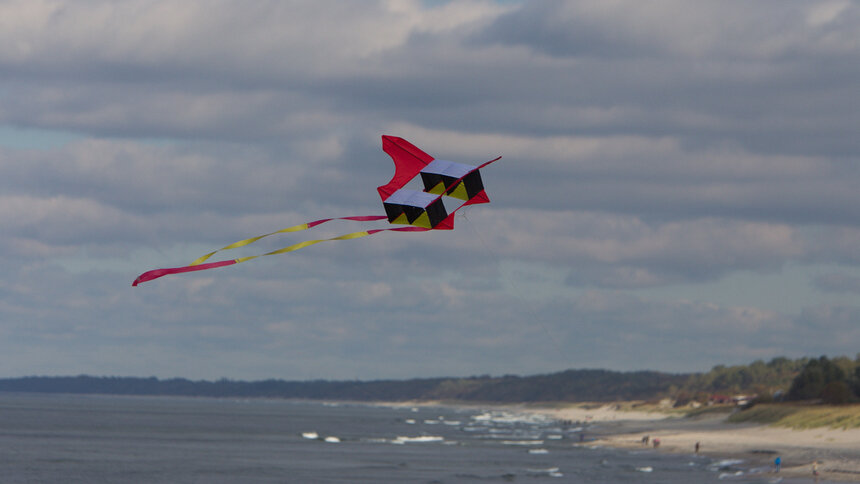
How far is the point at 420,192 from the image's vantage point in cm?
2008

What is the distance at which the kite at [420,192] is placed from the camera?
19578 millimetres

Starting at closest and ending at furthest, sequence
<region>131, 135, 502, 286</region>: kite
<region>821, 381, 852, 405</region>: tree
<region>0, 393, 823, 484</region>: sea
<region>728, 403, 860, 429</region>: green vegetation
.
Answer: <region>131, 135, 502, 286</region>: kite < <region>0, 393, 823, 484</region>: sea < <region>728, 403, 860, 429</region>: green vegetation < <region>821, 381, 852, 405</region>: tree

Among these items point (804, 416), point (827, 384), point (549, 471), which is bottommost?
point (549, 471)

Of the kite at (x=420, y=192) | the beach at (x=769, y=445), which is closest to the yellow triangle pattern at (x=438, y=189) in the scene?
the kite at (x=420, y=192)

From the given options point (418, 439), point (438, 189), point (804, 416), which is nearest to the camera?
point (438, 189)

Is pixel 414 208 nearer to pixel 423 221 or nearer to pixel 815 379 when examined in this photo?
pixel 423 221

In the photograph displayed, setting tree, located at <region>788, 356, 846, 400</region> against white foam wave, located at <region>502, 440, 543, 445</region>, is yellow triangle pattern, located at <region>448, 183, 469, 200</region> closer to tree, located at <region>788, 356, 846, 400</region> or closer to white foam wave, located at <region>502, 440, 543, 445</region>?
white foam wave, located at <region>502, 440, 543, 445</region>

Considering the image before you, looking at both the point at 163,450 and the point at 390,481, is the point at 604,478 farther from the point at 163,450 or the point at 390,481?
the point at 163,450

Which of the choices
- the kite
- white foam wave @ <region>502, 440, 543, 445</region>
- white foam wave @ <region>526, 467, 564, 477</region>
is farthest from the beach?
the kite

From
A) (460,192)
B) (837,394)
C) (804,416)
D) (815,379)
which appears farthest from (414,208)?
(815,379)

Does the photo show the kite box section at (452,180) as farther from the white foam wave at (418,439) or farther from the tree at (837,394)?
the white foam wave at (418,439)

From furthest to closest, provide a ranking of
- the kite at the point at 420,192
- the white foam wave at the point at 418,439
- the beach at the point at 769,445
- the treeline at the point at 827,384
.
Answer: the white foam wave at the point at 418,439, the treeline at the point at 827,384, the beach at the point at 769,445, the kite at the point at 420,192

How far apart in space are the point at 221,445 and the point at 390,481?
52.5 meters

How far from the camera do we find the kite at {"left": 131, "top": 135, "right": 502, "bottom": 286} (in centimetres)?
1958
